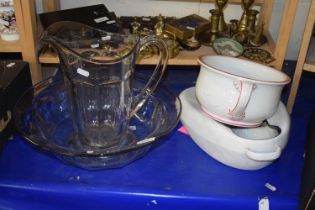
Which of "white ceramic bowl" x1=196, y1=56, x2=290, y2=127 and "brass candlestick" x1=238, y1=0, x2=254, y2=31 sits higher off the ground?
"brass candlestick" x1=238, y1=0, x2=254, y2=31

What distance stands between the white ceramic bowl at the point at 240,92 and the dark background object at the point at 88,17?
0.26m

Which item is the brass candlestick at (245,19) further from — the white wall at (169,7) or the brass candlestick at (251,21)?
the white wall at (169,7)

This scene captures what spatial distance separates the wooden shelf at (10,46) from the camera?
0.72 metres

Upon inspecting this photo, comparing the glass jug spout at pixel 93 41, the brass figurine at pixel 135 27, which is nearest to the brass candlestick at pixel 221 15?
the brass figurine at pixel 135 27

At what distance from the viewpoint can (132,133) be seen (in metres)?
0.67

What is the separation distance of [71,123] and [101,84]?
0.11 meters

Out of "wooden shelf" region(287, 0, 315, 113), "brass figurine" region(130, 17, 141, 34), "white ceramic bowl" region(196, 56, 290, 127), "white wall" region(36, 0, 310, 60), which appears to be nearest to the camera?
"white ceramic bowl" region(196, 56, 290, 127)

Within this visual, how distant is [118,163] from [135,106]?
128mm

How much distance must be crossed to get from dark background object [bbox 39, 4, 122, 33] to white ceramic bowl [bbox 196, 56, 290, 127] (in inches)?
10.4

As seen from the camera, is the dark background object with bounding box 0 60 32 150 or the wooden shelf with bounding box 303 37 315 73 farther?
the wooden shelf with bounding box 303 37 315 73

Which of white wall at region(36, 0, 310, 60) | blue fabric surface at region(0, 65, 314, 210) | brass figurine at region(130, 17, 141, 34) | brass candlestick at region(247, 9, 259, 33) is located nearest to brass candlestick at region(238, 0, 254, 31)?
brass candlestick at region(247, 9, 259, 33)

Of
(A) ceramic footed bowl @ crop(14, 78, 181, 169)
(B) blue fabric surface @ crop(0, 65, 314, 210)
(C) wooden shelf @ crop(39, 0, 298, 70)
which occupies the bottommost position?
(B) blue fabric surface @ crop(0, 65, 314, 210)

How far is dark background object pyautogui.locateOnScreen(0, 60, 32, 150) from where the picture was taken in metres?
0.61

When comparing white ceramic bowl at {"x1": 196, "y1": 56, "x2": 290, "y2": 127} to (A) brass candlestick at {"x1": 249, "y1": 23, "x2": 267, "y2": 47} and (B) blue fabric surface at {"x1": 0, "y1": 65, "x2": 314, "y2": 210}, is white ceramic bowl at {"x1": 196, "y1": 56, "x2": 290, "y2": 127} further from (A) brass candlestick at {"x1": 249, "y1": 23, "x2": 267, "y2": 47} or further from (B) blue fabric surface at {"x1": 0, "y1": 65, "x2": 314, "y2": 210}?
(A) brass candlestick at {"x1": 249, "y1": 23, "x2": 267, "y2": 47}
